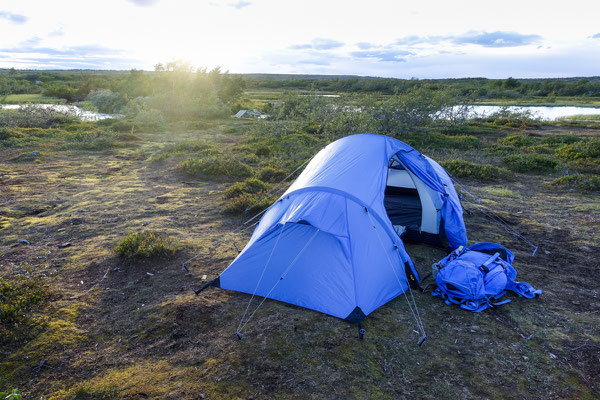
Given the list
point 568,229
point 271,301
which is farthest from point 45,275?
point 568,229

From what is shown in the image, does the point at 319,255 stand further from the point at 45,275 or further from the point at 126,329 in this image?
the point at 45,275

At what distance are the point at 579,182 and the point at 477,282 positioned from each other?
8.29m

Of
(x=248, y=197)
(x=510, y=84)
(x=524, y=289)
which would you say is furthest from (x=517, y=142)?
(x=510, y=84)

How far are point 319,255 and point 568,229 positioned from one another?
629cm

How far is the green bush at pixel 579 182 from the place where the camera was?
10344 millimetres

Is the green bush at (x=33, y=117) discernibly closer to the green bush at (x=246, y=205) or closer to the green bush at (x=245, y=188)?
the green bush at (x=245, y=188)

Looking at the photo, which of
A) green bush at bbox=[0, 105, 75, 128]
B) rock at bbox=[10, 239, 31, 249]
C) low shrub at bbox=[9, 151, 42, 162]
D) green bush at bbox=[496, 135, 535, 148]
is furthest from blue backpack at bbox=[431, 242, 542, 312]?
green bush at bbox=[0, 105, 75, 128]

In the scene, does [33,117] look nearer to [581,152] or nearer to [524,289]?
[524,289]

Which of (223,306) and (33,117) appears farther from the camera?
(33,117)

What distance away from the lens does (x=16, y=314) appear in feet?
14.8

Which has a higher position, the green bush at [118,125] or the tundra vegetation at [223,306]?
the green bush at [118,125]

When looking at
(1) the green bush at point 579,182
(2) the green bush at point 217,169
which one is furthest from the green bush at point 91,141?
(1) the green bush at point 579,182

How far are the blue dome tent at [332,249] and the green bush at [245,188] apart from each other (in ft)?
13.6

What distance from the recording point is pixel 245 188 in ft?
32.4
